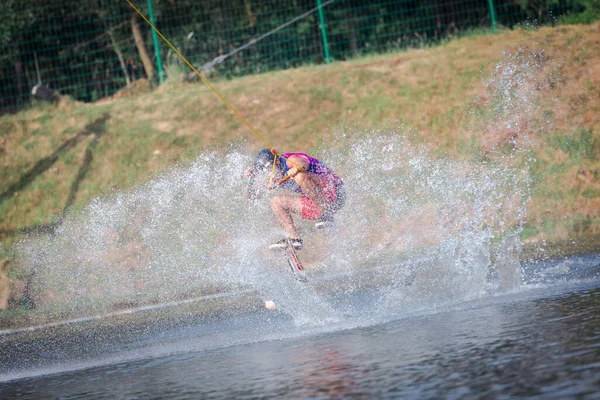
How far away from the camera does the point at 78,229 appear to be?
52.3 ft

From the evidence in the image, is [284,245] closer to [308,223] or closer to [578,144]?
[308,223]

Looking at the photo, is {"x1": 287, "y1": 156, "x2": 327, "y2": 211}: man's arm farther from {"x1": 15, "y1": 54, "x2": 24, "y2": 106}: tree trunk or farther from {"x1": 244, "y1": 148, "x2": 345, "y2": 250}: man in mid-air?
{"x1": 15, "y1": 54, "x2": 24, "y2": 106}: tree trunk

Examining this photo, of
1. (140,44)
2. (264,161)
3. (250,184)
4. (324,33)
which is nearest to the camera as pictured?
(264,161)

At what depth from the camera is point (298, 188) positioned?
993cm

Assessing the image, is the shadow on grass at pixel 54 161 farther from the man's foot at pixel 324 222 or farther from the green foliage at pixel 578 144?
the green foliage at pixel 578 144

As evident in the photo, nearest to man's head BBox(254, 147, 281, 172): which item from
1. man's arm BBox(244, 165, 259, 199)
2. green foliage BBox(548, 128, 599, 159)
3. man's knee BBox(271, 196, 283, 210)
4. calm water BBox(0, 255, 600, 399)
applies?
man's arm BBox(244, 165, 259, 199)

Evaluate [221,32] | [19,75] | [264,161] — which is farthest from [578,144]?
[19,75]

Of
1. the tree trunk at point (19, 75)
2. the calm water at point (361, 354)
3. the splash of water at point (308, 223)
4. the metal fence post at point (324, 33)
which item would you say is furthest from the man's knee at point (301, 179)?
the tree trunk at point (19, 75)

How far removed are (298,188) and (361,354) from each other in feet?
13.3

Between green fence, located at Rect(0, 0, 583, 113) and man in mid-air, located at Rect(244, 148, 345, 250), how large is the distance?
1106cm

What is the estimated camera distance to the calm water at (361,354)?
4.90 meters

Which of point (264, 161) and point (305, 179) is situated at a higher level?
point (264, 161)

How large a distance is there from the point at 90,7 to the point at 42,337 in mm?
14285

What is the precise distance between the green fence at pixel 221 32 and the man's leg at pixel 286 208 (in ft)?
36.9
